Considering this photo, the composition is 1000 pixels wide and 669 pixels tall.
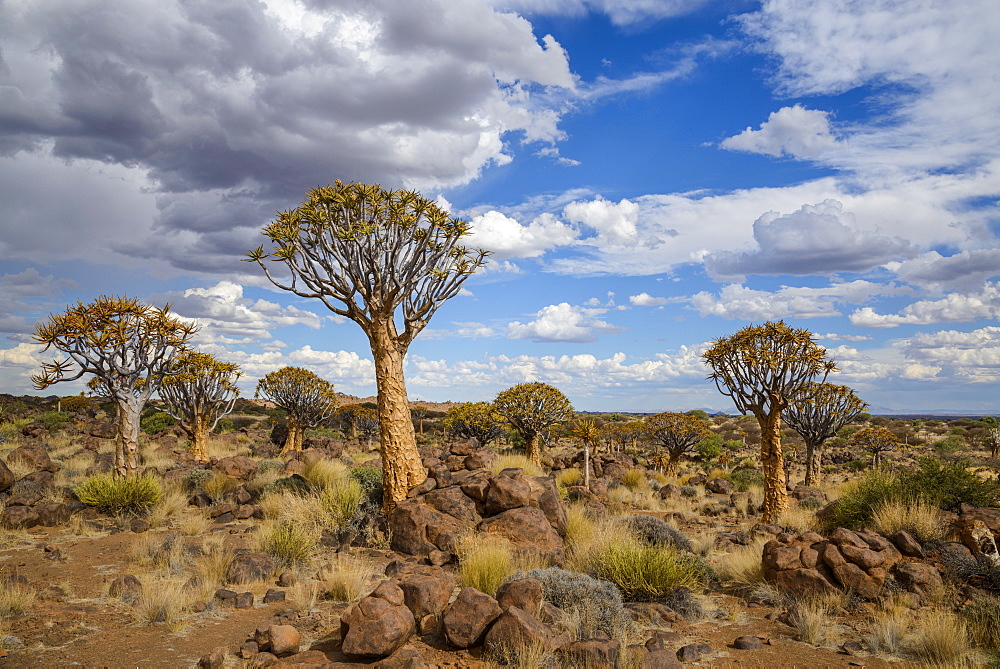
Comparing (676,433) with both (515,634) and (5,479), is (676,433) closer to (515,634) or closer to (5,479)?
(515,634)

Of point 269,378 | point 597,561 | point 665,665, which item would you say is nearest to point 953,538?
point 597,561

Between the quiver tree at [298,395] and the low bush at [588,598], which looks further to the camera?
the quiver tree at [298,395]

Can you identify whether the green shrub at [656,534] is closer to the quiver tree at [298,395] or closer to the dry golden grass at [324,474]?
the dry golden grass at [324,474]

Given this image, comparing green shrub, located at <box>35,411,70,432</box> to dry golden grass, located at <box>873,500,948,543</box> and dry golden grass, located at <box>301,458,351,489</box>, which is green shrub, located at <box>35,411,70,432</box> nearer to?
dry golden grass, located at <box>301,458,351,489</box>

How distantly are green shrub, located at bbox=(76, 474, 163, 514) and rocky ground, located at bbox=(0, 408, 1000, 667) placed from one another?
11.2 inches

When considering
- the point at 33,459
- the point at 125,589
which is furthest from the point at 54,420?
the point at 125,589

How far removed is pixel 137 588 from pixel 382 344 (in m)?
5.72

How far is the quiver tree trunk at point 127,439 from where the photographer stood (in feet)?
45.5

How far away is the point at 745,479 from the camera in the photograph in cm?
2211

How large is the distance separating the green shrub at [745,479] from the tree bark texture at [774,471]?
742 cm

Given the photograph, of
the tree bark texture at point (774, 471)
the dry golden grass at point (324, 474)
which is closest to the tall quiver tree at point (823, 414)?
the tree bark texture at point (774, 471)

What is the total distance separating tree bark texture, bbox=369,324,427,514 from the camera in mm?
11422

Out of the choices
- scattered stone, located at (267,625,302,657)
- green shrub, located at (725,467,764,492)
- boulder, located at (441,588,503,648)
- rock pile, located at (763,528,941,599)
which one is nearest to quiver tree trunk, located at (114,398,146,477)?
scattered stone, located at (267,625,302,657)

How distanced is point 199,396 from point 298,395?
18.9 ft
